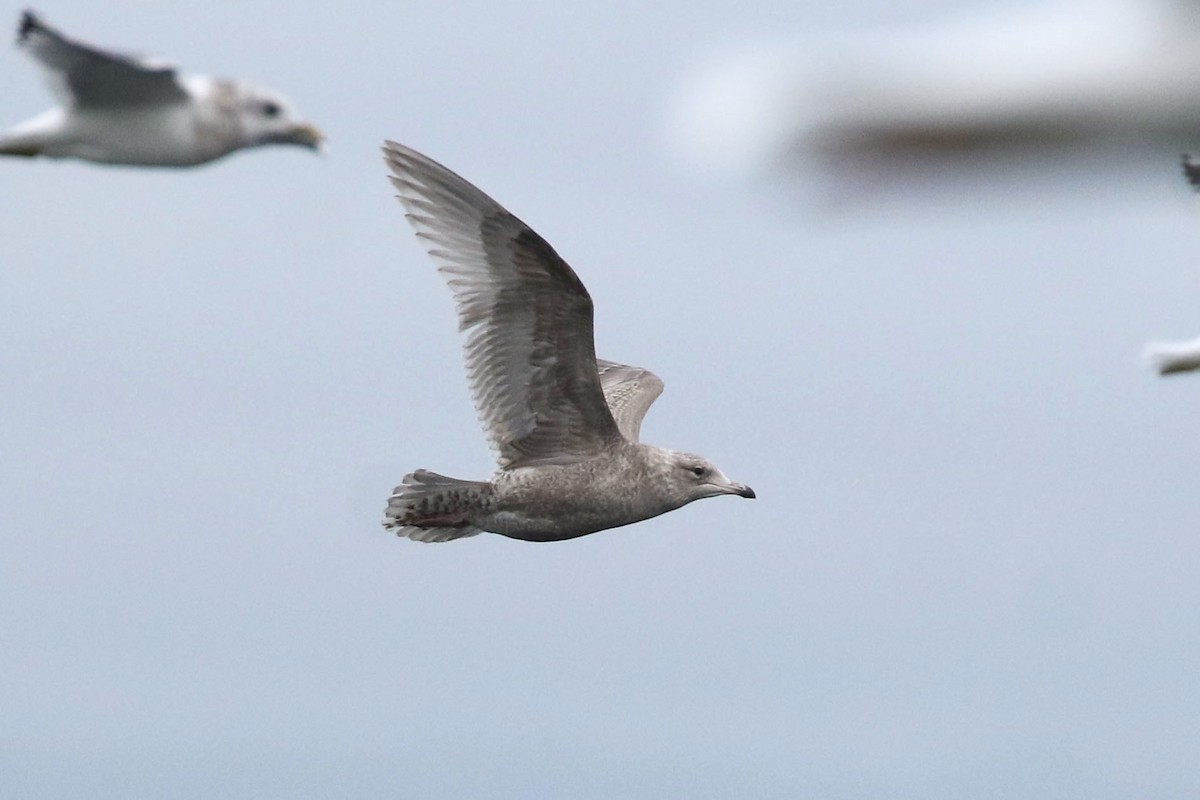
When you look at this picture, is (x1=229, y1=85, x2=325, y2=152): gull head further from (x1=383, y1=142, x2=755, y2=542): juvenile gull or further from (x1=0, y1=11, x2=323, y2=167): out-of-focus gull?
(x1=383, y1=142, x2=755, y2=542): juvenile gull

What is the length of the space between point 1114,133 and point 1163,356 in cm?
626

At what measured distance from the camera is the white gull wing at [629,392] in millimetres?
10773

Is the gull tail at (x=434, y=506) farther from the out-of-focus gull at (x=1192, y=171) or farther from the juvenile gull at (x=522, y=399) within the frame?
the out-of-focus gull at (x=1192, y=171)

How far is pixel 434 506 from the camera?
909 centimetres

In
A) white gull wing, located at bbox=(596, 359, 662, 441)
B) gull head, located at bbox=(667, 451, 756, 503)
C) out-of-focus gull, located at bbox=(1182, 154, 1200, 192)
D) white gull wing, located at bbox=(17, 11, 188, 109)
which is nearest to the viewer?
out-of-focus gull, located at bbox=(1182, 154, 1200, 192)

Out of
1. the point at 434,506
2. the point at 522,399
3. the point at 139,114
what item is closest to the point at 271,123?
the point at 139,114

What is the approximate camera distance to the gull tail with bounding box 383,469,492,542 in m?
9.02

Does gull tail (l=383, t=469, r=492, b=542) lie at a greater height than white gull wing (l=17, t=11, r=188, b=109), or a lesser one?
lesser

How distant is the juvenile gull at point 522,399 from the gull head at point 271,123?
2.50 m

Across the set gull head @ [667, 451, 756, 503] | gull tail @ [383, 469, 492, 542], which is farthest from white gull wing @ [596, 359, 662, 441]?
gull tail @ [383, 469, 492, 542]

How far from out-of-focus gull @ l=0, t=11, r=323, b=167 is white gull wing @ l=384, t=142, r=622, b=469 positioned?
254cm

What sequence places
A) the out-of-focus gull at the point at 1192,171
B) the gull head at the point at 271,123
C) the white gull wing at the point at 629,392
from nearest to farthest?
the out-of-focus gull at the point at 1192,171
the gull head at the point at 271,123
the white gull wing at the point at 629,392

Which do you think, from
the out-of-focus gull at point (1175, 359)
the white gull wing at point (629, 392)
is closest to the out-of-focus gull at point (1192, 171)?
the out-of-focus gull at point (1175, 359)

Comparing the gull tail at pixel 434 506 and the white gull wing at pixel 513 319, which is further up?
the white gull wing at pixel 513 319
